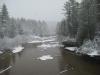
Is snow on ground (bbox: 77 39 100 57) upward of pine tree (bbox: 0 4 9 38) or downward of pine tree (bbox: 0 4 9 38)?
downward

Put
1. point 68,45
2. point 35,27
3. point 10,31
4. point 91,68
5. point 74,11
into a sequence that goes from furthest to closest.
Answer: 1. point 35,27
2. point 10,31
3. point 74,11
4. point 68,45
5. point 91,68

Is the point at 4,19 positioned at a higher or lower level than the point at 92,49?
higher

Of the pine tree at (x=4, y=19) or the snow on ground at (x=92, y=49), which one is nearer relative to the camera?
the snow on ground at (x=92, y=49)

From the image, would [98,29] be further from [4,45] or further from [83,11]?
[4,45]

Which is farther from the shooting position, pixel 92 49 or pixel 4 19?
pixel 4 19

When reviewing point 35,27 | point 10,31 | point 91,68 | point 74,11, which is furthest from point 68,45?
point 35,27

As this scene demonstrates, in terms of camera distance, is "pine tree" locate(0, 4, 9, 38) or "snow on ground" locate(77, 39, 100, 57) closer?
"snow on ground" locate(77, 39, 100, 57)

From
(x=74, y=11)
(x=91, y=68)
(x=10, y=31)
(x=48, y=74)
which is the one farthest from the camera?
(x=10, y=31)

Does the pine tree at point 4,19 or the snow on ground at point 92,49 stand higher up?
the pine tree at point 4,19

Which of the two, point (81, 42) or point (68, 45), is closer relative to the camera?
point (81, 42)

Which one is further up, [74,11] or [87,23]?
[74,11]

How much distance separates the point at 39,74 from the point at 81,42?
59.5 ft

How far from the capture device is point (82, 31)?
34.3 meters

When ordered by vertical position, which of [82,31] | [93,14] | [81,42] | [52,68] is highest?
[93,14]
